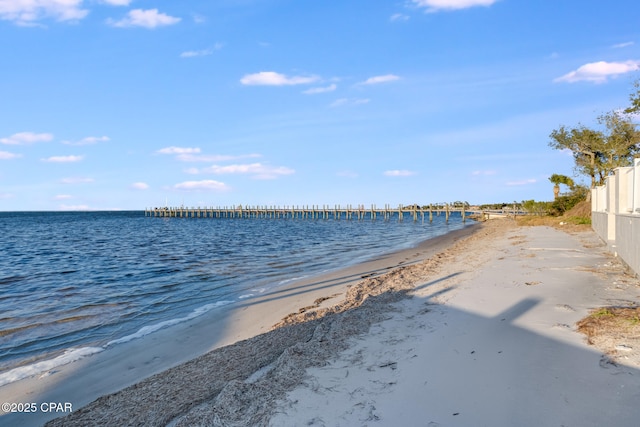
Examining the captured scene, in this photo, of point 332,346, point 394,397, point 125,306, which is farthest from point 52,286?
point 394,397

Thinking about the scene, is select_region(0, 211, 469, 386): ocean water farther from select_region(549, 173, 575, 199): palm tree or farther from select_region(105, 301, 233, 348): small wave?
select_region(549, 173, 575, 199): palm tree

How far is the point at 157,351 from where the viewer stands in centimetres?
698

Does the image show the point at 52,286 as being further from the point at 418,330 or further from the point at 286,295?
the point at 418,330

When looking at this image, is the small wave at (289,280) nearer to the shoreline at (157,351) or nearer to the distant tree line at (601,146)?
the shoreline at (157,351)

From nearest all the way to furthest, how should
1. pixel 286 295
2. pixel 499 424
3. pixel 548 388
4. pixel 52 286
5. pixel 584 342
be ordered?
1. pixel 499 424
2. pixel 548 388
3. pixel 584 342
4. pixel 286 295
5. pixel 52 286

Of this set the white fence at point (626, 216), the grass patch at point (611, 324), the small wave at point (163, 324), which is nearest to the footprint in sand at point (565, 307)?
the grass patch at point (611, 324)

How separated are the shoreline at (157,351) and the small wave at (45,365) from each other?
17cm

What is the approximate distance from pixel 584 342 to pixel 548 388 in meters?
1.36

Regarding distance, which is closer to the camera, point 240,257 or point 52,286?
point 52,286

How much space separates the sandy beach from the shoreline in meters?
0.03

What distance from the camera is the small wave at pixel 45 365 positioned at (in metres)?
6.18

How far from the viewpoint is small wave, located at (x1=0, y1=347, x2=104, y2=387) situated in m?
6.18

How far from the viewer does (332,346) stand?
5.11 meters

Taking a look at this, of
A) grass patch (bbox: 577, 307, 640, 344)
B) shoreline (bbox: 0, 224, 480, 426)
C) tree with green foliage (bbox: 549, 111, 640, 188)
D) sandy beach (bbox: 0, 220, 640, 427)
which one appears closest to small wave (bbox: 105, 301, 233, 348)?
shoreline (bbox: 0, 224, 480, 426)
